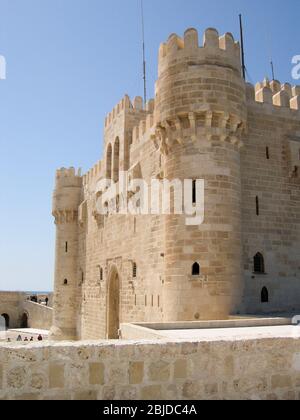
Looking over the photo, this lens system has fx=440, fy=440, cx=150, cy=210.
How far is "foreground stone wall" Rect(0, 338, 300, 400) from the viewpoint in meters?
3.88

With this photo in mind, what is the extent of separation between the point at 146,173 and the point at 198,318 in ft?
19.5

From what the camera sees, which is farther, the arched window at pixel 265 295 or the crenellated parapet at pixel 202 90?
the arched window at pixel 265 295

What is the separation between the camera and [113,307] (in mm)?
19203

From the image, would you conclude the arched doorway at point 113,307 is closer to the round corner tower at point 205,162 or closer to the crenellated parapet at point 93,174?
the crenellated parapet at point 93,174

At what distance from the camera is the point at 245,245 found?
1238 centimetres

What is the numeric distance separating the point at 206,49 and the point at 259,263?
613 cm

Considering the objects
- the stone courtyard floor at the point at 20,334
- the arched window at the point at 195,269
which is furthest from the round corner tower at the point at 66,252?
the arched window at the point at 195,269

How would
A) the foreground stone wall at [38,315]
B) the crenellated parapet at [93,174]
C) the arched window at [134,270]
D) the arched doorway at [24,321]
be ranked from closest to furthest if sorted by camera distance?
1. the arched window at [134,270]
2. the crenellated parapet at [93,174]
3. the foreground stone wall at [38,315]
4. the arched doorway at [24,321]

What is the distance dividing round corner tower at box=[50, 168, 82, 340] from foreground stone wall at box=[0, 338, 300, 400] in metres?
21.8

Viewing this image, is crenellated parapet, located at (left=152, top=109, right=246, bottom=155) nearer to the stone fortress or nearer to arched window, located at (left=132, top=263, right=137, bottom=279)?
the stone fortress

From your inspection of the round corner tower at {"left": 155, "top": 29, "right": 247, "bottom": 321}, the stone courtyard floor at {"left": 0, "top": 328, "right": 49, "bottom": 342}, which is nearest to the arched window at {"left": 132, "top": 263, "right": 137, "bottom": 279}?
the round corner tower at {"left": 155, "top": 29, "right": 247, "bottom": 321}

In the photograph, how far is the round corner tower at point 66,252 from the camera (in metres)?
25.3
